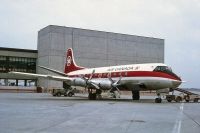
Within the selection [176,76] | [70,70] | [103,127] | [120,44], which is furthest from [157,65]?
[120,44]

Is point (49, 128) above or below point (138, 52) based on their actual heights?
below

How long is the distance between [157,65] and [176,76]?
2.39 m

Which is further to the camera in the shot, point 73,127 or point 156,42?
point 156,42

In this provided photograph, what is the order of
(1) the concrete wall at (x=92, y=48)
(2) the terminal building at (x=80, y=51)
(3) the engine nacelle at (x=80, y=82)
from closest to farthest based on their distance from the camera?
(3) the engine nacelle at (x=80, y=82), (1) the concrete wall at (x=92, y=48), (2) the terminal building at (x=80, y=51)

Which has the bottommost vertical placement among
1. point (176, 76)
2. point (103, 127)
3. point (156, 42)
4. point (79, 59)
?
point (103, 127)

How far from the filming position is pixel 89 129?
43.1 ft

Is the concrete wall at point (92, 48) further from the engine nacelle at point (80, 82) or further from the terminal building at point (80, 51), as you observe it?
the engine nacelle at point (80, 82)

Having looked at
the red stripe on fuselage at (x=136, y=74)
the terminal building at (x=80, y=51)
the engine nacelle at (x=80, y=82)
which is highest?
the terminal building at (x=80, y=51)

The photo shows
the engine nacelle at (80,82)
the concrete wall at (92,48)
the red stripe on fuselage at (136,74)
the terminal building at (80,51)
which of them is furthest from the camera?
the terminal building at (80,51)

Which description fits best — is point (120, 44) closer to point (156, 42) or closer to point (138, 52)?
point (138, 52)

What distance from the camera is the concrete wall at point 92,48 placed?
298ft

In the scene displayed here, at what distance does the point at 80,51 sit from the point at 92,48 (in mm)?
4104

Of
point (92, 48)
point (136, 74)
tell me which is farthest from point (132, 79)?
point (92, 48)

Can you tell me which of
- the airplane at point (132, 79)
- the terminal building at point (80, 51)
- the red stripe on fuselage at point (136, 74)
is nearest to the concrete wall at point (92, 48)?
the terminal building at point (80, 51)
